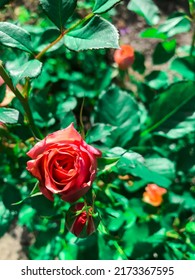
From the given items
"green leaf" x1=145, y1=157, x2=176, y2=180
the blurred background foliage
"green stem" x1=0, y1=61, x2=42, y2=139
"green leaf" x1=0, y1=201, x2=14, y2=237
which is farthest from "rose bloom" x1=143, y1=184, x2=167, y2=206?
"green stem" x1=0, y1=61, x2=42, y2=139

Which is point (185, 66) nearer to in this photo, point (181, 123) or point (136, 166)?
point (181, 123)

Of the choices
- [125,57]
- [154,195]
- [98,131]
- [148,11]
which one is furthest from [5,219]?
[148,11]

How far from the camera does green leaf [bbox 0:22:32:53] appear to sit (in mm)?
634

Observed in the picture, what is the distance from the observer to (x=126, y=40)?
212 centimetres

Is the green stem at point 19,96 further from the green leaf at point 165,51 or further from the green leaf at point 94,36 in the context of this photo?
the green leaf at point 165,51

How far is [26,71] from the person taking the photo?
632 millimetres

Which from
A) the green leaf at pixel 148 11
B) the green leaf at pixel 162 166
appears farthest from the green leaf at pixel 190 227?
the green leaf at pixel 148 11

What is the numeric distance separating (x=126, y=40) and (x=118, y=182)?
1.08 meters

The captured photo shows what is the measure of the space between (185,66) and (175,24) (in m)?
0.21

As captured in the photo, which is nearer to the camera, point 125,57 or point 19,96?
point 19,96

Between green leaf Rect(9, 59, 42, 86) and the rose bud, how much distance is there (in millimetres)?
226
